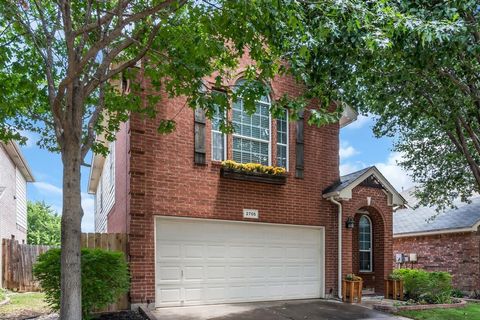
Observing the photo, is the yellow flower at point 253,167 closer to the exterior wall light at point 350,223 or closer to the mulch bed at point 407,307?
the exterior wall light at point 350,223

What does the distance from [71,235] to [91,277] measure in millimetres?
1959

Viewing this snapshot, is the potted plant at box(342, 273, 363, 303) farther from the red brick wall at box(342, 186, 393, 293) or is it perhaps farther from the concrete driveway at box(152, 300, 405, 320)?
the red brick wall at box(342, 186, 393, 293)

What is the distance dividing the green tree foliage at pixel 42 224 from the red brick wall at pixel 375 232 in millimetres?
34353

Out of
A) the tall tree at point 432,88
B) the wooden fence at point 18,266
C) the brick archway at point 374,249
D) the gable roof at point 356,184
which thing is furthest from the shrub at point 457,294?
the wooden fence at point 18,266

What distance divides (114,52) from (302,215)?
23.9ft

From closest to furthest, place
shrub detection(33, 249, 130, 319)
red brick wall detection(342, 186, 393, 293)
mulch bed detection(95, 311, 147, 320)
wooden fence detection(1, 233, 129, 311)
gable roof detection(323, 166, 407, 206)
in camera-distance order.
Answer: shrub detection(33, 249, 130, 319) → mulch bed detection(95, 311, 147, 320) → gable roof detection(323, 166, 407, 206) → red brick wall detection(342, 186, 393, 293) → wooden fence detection(1, 233, 129, 311)

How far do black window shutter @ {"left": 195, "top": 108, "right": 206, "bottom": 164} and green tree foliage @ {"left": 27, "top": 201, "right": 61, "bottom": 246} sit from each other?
112 feet

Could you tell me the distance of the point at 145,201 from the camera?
964 cm

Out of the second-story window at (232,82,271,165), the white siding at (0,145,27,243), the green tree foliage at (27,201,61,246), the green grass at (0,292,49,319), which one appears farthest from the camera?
the green tree foliage at (27,201,61,246)

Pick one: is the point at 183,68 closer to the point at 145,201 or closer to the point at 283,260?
the point at 145,201

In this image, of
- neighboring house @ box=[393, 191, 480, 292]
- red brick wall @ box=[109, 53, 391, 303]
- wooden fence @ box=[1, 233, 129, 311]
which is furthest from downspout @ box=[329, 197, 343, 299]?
wooden fence @ box=[1, 233, 129, 311]

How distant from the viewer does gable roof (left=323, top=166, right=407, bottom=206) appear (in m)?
11.8

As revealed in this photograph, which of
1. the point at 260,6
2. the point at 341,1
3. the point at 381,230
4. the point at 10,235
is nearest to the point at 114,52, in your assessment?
the point at 260,6

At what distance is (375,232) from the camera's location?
44.4ft
